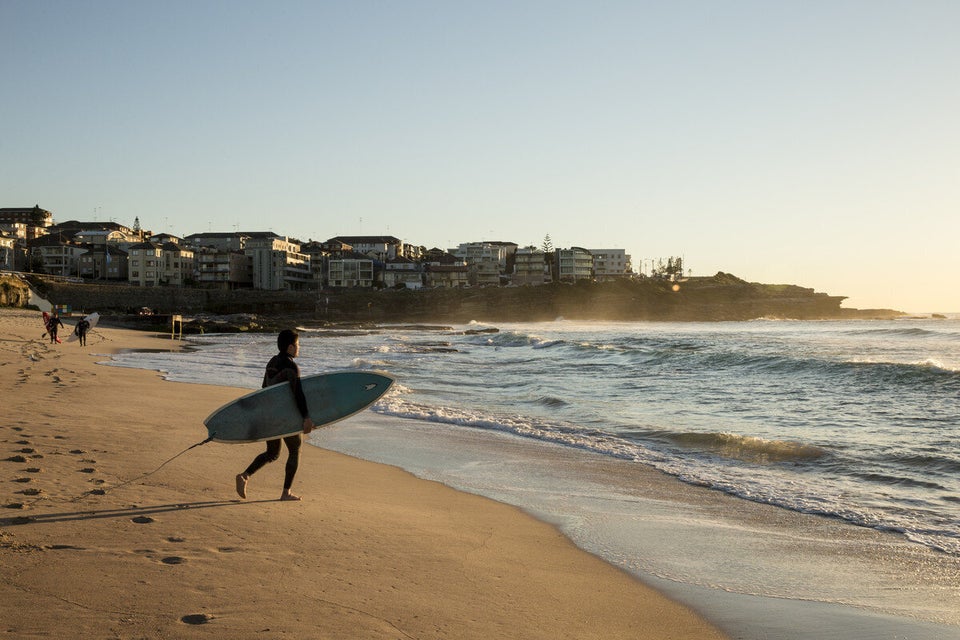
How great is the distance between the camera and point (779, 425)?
48.2 feet

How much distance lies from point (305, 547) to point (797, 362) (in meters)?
25.7

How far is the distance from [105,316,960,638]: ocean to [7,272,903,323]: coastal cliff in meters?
81.5

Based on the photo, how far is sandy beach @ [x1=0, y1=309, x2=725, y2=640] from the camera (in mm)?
4305

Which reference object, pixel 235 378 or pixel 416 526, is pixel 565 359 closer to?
pixel 235 378

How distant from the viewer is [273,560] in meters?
5.39

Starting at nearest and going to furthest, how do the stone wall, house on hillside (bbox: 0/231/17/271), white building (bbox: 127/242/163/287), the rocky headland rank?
the stone wall, the rocky headland, house on hillside (bbox: 0/231/17/271), white building (bbox: 127/242/163/287)

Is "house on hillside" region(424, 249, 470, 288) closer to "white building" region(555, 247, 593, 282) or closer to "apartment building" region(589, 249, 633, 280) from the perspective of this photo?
"white building" region(555, 247, 593, 282)

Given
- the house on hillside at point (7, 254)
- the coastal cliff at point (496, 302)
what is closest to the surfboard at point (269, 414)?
the coastal cliff at point (496, 302)

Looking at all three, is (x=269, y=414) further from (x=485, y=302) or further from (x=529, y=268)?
(x=529, y=268)

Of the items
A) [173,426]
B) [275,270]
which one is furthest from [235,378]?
[275,270]

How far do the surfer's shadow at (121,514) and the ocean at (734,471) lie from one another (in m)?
3.35

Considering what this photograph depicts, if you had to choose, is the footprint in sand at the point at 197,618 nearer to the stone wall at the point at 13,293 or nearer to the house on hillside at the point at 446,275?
the stone wall at the point at 13,293

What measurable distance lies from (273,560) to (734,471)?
23.9 feet

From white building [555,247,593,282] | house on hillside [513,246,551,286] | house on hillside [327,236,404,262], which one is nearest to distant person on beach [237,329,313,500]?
house on hillside [327,236,404,262]
